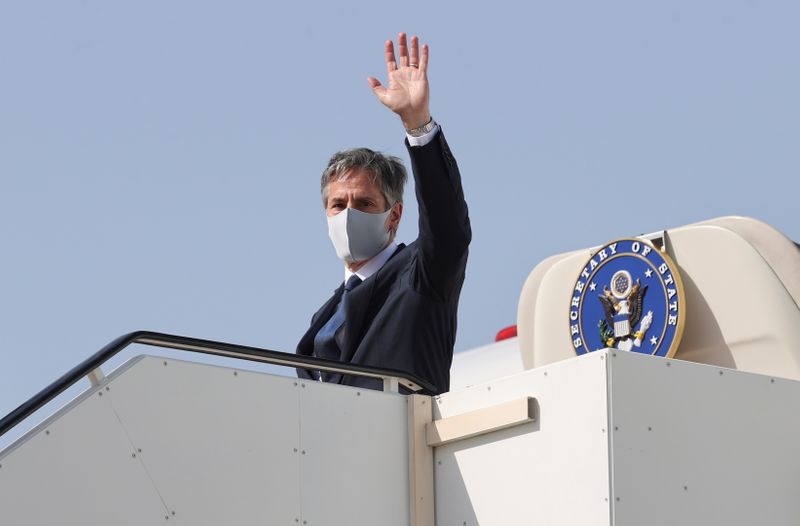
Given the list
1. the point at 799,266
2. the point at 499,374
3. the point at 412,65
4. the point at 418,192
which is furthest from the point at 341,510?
the point at 499,374

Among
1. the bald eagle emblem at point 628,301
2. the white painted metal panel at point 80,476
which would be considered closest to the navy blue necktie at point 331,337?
the white painted metal panel at point 80,476

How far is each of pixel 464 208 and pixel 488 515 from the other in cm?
162

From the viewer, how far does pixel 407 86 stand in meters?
8.03

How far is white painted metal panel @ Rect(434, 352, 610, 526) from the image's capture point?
21.9 ft

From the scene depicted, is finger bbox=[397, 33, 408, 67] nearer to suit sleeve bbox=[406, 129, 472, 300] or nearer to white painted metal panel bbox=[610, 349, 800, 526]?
suit sleeve bbox=[406, 129, 472, 300]

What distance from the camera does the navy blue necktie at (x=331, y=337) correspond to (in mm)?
8195

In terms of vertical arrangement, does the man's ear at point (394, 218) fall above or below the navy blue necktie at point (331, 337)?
above

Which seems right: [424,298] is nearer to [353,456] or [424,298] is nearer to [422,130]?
[422,130]

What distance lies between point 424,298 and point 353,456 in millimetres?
980

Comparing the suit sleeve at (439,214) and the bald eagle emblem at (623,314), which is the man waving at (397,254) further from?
the bald eagle emblem at (623,314)

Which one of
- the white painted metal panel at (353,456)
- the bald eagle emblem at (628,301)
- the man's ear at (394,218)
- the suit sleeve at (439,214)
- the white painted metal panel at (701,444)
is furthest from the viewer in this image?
the bald eagle emblem at (628,301)

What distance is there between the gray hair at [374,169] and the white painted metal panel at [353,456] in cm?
146

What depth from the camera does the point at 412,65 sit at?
818cm

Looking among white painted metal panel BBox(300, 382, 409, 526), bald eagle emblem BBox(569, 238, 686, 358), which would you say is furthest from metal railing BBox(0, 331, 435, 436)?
bald eagle emblem BBox(569, 238, 686, 358)
